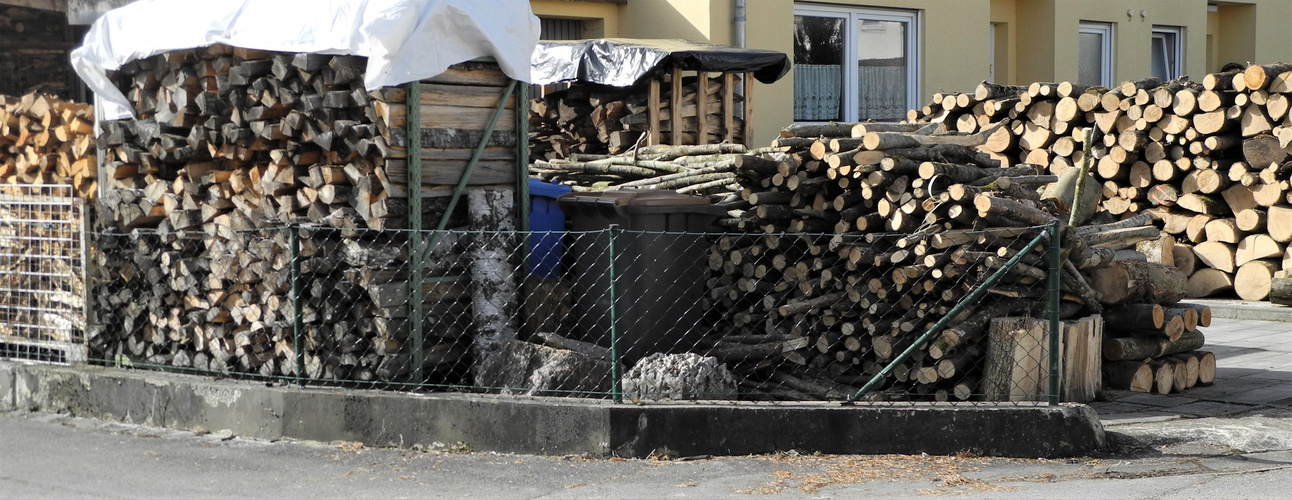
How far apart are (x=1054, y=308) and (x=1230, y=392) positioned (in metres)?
2.31

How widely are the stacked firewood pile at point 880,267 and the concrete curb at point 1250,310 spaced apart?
381cm

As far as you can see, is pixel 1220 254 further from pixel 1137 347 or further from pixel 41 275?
pixel 41 275

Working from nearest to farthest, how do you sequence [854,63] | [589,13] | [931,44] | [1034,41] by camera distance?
[589,13] → [854,63] → [931,44] → [1034,41]

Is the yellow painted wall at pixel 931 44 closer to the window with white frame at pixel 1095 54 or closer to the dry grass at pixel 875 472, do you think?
the window with white frame at pixel 1095 54

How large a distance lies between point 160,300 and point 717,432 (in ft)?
13.7

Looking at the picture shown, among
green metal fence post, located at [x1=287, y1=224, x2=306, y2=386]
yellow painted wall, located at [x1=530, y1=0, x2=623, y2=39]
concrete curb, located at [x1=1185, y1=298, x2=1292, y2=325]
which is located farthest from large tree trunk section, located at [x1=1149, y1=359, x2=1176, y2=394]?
yellow painted wall, located at [x1=530, y1=0, x2=623, y2=39]

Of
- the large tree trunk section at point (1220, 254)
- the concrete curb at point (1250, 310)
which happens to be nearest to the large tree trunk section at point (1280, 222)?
the large tree trunk section at point (1220, 254)

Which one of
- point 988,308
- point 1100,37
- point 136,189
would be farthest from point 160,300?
point 1100,37

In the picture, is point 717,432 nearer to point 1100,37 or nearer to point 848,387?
point 848,387

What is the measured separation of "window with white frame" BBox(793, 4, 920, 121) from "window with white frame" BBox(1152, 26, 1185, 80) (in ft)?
19.9

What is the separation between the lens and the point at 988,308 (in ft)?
26.3

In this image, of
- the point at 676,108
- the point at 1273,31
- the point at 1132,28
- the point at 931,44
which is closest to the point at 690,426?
the point at 676,108

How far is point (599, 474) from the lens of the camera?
668 centimetres

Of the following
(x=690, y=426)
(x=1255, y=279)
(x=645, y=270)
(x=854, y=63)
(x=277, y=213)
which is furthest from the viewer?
(x=854, y=63)
